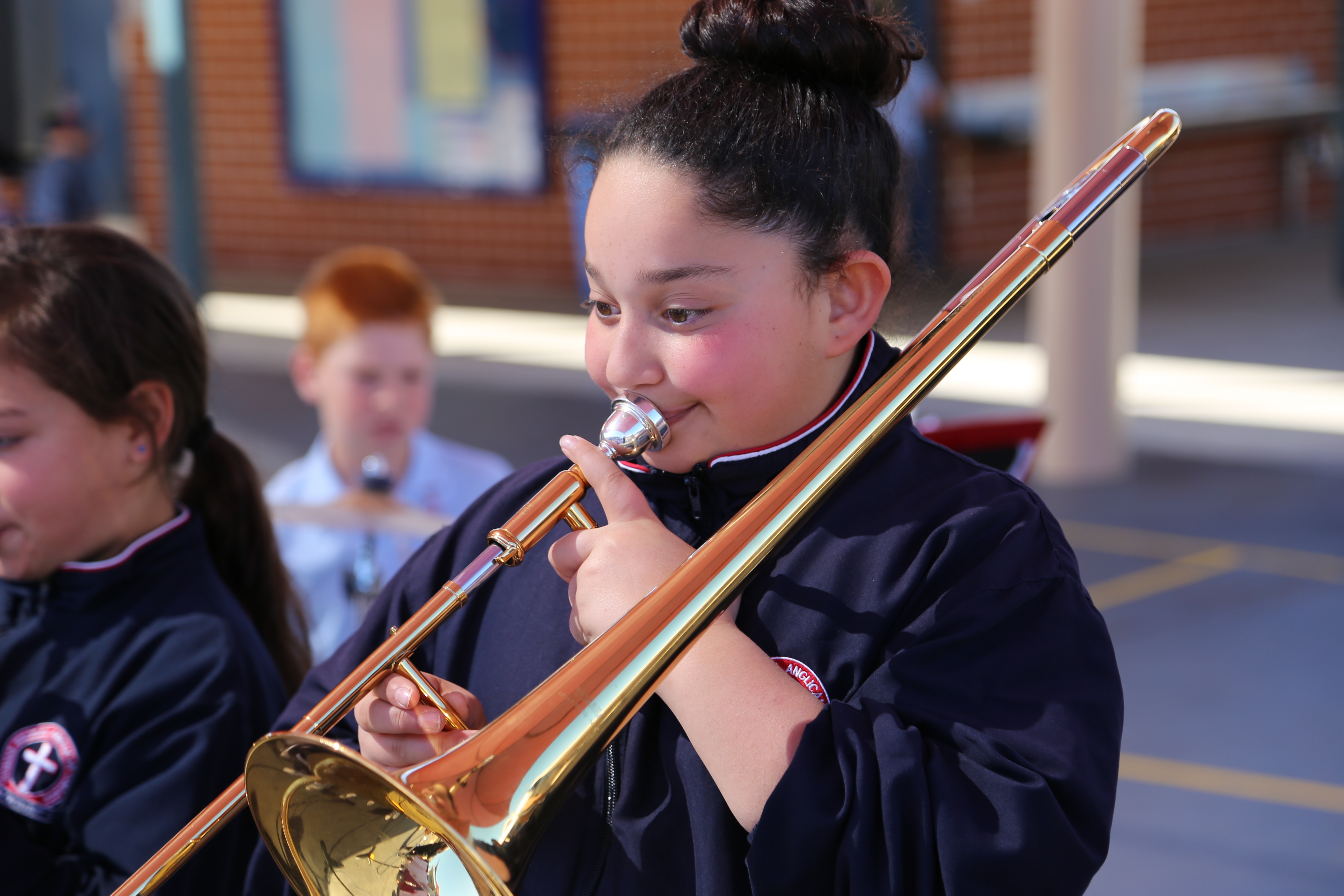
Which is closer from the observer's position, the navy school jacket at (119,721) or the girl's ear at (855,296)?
the girl's ear at (855,296)

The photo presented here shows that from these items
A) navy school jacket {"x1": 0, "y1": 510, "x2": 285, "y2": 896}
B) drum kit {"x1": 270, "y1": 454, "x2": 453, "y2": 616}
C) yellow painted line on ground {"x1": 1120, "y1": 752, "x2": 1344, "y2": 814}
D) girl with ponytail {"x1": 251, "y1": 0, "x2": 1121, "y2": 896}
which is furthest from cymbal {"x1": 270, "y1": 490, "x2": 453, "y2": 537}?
yellow painted line on ground {"x1": 1120, "y1": 752, "x2": 1344, "y2": 814}

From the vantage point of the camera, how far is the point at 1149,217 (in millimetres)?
14000

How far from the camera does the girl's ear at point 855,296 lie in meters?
1.30

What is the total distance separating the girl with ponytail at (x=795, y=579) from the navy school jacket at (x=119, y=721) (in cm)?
42

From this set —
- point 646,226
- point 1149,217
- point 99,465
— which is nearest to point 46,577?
point 99,465

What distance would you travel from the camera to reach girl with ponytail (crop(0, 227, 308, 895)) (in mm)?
1663

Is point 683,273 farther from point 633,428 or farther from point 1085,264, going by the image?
point 1085,264

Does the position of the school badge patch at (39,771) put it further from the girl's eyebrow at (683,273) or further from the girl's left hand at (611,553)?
the girl's eyebrow at (683,273)

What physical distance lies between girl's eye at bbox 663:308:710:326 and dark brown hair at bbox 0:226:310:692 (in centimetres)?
91

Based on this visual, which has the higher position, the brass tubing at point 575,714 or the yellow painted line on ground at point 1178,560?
the brass tubing at point 575,714

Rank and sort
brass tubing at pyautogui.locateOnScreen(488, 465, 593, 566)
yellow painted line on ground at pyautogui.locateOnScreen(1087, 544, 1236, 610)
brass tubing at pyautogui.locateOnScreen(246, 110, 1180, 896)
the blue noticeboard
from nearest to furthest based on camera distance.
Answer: brass tubing at pyautogui.locateOnScreen(246, 110, 1180, 896) < brass tubing at pyautogui.locateOnScreen(488, 465, 593, 566) < yellow painted line on ground at pyautogui.locateOnScreen(1087, 544, 1236, 610) < the blue noticeboard

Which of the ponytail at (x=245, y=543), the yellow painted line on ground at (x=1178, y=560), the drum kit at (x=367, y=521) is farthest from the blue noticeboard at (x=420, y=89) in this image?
the ponytail at (x=245, y=543)

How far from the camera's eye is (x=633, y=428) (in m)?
1.26

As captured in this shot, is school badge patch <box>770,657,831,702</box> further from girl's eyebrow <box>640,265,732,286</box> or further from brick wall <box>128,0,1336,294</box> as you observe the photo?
brick wall <box>128,0,1336,294</box>
